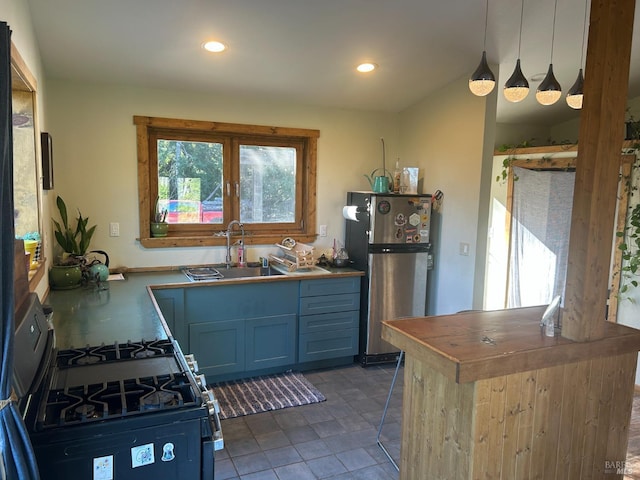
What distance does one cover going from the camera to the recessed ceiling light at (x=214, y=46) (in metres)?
2.82

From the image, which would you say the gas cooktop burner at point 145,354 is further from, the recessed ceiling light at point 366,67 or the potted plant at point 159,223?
the recessed ceiling light at point 366,67

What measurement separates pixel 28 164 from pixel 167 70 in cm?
122

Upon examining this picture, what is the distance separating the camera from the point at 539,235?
4.53 meters

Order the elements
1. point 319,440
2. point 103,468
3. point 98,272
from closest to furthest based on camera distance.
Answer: point 103,468 → point 319,440 → point 98,272

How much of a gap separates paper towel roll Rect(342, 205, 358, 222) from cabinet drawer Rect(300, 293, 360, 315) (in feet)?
2.25

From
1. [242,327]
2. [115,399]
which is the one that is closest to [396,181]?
[242,327]

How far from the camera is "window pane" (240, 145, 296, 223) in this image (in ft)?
12.9

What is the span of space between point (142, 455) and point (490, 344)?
1.31 m

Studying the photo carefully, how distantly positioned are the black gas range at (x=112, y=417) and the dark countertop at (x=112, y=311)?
1.17ft

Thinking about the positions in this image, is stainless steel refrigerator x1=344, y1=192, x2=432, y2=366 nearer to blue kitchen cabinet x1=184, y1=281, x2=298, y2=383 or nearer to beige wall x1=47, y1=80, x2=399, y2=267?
blue kitchen cabinet x1=184, y1=281, x2=298, y2=383

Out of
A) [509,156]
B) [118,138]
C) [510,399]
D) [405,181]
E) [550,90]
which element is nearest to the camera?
[510,399]


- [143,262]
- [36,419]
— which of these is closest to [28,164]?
[143,262]

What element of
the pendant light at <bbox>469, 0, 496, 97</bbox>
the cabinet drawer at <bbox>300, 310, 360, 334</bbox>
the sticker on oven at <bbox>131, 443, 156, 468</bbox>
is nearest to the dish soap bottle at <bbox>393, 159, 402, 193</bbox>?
the cabinet drawer at <bbox>300, 310, 360, 334</bbox>

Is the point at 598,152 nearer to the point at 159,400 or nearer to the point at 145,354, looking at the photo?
the point at 159,400
